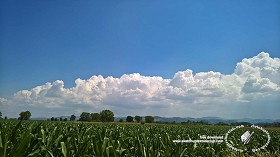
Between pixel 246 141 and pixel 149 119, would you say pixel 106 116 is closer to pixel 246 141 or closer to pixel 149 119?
pixel 149 119

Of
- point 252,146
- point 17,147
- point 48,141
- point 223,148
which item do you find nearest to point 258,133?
point 252,146

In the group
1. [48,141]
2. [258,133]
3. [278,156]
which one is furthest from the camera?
[258,133]

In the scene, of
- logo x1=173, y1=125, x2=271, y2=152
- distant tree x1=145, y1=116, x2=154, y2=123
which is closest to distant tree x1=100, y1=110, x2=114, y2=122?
distant tree x1=145, y1=116, x2=154, y2=123

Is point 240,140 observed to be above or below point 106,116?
below

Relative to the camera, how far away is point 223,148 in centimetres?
1230

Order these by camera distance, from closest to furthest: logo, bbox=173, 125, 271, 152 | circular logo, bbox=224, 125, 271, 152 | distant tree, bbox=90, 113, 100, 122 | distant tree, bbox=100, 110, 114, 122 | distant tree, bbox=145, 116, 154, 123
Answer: logo, bbox=173, 125, 271, 152 → circular logo, bbox=224, 125, 271, 152 → distant tree, bbox=145, 116, 154, 123 → distant tree, bbox=100, 110, 114, 122 → distant tree, bbox=90, 113, 100, 122

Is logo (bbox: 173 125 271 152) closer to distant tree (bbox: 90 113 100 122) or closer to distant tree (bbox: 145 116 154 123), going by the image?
distant tree (bbox: 145 116 154 123)

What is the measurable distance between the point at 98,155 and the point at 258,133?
19854mm

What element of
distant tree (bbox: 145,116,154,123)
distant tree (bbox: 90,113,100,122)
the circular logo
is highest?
distant tree (bbox: 90,113,100,122)

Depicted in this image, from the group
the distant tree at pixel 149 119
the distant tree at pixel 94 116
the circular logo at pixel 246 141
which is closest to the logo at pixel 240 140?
the circular logo at pixel 246 141

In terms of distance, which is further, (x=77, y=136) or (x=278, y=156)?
(x=278, y=156)

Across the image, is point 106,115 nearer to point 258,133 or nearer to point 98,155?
point 258,133

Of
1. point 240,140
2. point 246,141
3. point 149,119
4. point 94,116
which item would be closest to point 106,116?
point 94,116

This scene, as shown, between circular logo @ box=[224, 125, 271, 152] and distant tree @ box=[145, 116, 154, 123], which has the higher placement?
distant tree @ box=[145, 116, 154, 123]
